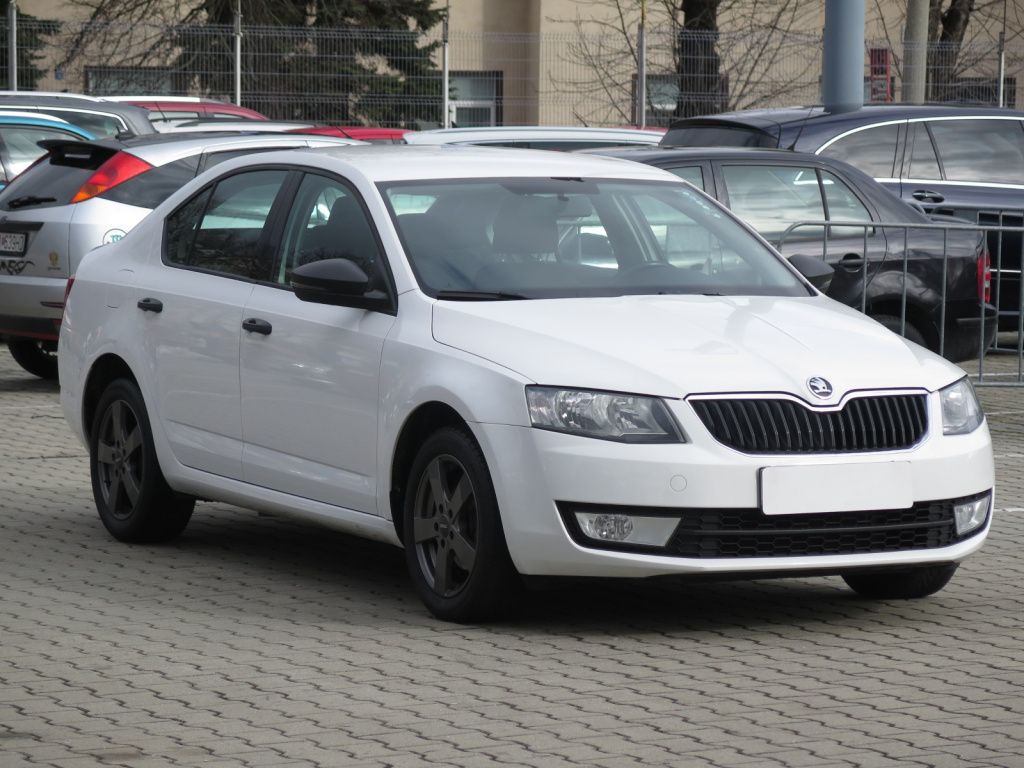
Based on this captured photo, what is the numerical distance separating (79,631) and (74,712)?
107cm

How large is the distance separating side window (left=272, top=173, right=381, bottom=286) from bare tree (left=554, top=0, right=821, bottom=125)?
62.7 feet

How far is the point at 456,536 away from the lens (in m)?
6.07

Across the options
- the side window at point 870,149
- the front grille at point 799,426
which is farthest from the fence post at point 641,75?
the front grille at point 799,426

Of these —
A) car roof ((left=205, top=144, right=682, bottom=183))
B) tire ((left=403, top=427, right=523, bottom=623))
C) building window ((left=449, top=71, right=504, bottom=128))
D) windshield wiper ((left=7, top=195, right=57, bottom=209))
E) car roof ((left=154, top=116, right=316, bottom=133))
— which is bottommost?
tire ((left=403, top=427, right=523, bottom=623))

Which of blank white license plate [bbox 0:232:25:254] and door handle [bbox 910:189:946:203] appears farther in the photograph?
door handle [bbox 910:189:946:203]

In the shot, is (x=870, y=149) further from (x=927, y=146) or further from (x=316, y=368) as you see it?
(x=316, y=368)

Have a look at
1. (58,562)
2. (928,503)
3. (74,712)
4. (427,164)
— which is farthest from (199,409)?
(928,503)

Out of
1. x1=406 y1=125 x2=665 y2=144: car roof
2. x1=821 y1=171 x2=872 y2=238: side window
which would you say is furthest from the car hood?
x1=406 y1=125 x2=665 y2=144: car roof

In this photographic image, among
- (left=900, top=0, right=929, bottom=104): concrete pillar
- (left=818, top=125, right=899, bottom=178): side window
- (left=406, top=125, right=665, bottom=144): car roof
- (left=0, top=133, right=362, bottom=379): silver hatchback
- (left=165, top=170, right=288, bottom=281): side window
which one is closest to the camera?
(left=165, top=170, right=288, bottom=281): side window

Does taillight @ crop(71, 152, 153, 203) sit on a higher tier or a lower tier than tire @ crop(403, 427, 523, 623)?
higher

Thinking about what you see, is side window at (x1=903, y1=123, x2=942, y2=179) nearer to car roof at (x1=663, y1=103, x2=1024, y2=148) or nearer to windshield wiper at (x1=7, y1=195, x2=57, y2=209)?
car roof at (x1=663, y1=103, x2=1024, y2=148)

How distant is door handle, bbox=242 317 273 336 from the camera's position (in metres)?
6.88

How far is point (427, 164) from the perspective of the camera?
23.2 ft

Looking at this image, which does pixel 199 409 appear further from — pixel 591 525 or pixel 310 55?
pixel 310 55
